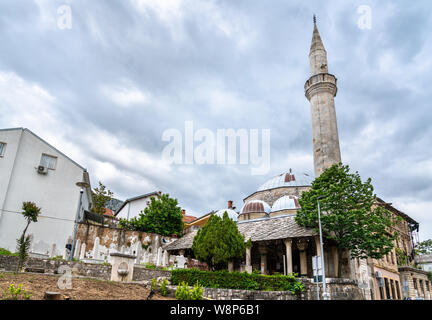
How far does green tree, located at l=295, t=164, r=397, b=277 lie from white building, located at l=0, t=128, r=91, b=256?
18.3 meters

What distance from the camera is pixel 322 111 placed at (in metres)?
29.5

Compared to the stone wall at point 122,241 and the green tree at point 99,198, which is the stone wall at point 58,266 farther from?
the green tree at point 99,198

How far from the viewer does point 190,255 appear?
30.3 m

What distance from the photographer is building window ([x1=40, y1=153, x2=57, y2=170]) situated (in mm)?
24394

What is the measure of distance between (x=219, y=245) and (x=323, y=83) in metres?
20.8

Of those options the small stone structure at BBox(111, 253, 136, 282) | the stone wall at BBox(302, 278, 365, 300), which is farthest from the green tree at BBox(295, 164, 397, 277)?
the small stone structure at BBox(111, 253, 136, 282)

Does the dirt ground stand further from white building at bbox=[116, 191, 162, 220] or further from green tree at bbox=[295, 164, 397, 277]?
white building at bbox=[116, 191, 162, 220]

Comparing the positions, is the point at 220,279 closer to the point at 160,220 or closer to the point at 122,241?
the point at 122,241

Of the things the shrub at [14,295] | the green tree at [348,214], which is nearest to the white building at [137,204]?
the green tree at [348,214]

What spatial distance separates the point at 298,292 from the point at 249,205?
60.3 ft
